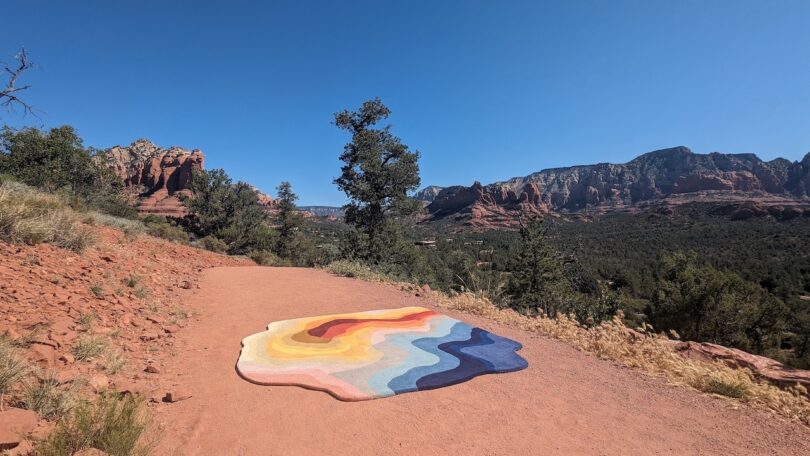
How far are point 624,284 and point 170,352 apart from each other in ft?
179

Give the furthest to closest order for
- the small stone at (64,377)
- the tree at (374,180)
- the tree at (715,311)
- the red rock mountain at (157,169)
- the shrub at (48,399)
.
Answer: the red rock mountain at (157,169) → the tree at (715,311) → the tree at (374,180) → the small stone at (64,377) → the shrub at (48,399)

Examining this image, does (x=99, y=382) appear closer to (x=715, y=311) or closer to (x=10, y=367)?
(x=10, y=367)

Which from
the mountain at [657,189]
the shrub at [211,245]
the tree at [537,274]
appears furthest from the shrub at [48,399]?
the mountain at [657,189]

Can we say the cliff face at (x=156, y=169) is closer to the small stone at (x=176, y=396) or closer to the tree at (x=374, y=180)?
the tree at (x=374, y=180)

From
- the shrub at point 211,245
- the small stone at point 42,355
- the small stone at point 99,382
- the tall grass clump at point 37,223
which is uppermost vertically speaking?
the tall grass clump at point 37,223

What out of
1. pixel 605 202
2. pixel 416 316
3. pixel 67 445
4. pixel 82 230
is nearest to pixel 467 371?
pixel 416 316

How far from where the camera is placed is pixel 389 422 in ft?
11.3

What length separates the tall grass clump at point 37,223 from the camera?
5.67m

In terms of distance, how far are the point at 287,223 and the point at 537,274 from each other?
69.0 ft

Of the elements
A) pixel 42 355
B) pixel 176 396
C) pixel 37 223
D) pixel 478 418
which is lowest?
pixel 478 418

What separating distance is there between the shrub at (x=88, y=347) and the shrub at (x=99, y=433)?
130 cm

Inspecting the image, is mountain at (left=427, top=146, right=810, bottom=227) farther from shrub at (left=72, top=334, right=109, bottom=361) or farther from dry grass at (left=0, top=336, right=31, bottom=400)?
dry grass at (left=0, top=336, right=31, bottom=400)

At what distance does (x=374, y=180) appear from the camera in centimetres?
1709

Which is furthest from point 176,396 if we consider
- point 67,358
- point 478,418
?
point 478,418
